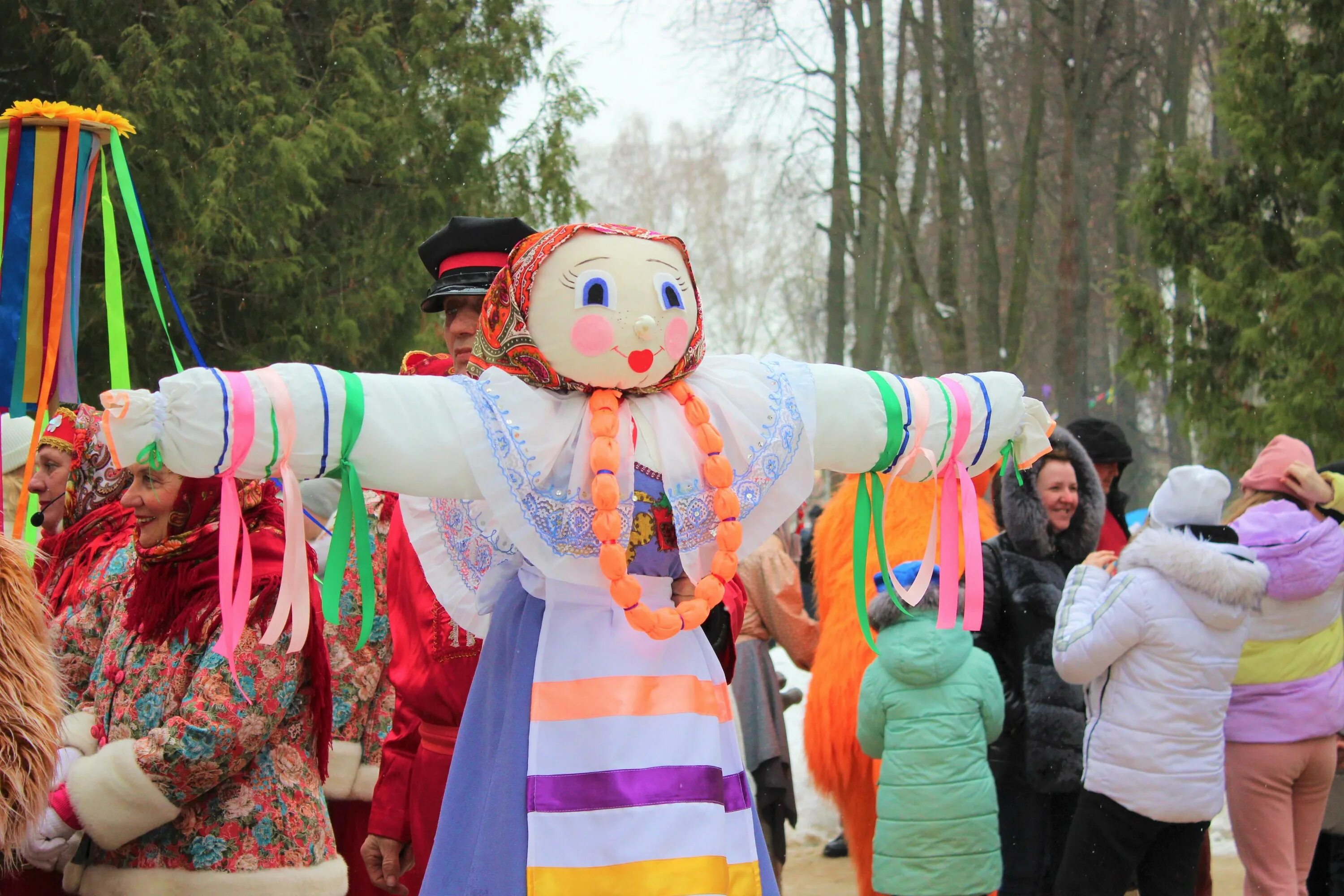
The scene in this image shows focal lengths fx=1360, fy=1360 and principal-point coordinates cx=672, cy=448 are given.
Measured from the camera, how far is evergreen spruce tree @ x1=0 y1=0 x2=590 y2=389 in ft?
25.4

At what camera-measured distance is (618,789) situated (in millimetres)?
2346

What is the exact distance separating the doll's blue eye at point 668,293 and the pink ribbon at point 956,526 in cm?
56

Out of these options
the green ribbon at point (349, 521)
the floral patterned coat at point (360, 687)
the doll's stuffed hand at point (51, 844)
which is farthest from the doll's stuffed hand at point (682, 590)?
the doll's stuffed hand at point (51, 844)

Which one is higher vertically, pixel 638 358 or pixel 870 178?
pixel 870 178

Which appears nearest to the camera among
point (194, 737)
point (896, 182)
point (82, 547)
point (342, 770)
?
point (194, 737)

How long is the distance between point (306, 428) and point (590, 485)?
0.50 metres

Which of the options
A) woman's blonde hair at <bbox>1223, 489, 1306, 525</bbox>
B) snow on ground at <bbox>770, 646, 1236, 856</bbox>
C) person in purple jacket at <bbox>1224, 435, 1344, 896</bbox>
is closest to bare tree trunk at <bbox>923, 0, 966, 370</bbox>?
snow on ground at <bbox>770, 646, 1236, 856</bbox>

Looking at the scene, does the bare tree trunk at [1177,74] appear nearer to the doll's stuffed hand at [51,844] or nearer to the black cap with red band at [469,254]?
the black cap with red band at [469,254]

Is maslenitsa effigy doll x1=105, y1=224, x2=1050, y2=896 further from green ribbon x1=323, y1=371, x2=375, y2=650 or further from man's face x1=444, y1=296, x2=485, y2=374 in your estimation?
man's face x1=444, y1=296, x2=485, y2=374

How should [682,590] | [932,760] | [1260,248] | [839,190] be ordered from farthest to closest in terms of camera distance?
1. [839,190]
2. [1260,248]
3. [932,760]
4. [682,590]

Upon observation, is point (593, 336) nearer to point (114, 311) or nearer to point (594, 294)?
point (594, 294)

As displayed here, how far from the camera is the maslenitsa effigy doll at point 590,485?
229cm

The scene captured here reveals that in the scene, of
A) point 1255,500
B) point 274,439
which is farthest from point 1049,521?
point 274,439

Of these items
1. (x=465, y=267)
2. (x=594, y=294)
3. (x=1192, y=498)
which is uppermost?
(x=465, y=267)
